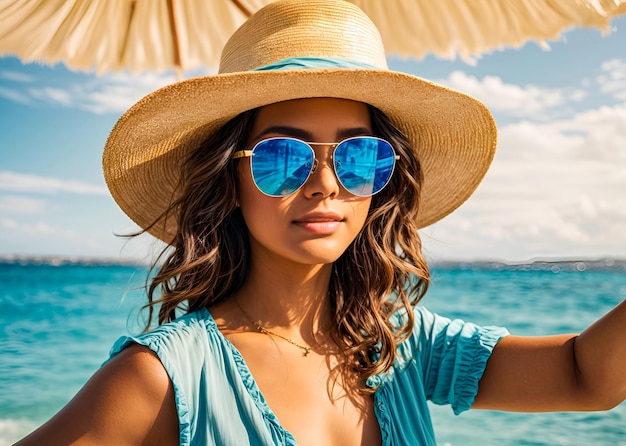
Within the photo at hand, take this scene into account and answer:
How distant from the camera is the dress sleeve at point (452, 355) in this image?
6.37 feet

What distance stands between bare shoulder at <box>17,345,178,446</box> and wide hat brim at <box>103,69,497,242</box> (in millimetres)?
663

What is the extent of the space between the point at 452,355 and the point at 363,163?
2.12 feet

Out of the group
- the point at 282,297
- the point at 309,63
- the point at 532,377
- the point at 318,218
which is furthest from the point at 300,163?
the point at 532,377

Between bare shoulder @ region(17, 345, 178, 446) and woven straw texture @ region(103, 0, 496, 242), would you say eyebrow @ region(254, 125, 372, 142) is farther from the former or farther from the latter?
bare shoulder @ region(17, 345, 178, 446)

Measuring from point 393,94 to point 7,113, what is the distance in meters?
32.2

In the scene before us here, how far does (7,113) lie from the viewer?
99.9 ft

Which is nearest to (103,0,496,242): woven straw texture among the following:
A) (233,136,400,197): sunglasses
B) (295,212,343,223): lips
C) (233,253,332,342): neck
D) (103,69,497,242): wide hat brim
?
(103,69,497,242): wide hat brim

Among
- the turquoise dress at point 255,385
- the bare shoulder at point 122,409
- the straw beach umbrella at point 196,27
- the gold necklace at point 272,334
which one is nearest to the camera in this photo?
the bare shoulder at point 122,409

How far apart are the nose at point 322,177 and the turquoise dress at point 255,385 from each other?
437 mm

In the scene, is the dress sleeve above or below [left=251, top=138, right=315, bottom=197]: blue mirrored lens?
below

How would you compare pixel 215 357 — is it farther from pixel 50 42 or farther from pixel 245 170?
pixel 50 42

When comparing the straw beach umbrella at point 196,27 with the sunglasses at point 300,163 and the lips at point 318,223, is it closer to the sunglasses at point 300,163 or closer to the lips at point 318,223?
the sunglasses at point 300,163

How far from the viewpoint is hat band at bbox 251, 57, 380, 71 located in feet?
5.80

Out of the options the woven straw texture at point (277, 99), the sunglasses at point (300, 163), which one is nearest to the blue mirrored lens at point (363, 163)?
the sunglasses at point (300, 163)
